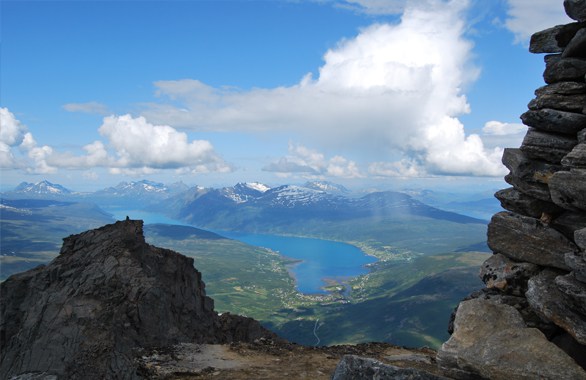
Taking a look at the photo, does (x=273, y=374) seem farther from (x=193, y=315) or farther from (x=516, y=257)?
(x=193, y=315)

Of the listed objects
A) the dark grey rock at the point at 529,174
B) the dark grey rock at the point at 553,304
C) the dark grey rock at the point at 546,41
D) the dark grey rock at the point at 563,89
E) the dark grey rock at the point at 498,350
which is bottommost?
the dark grey rock at the point at 498,350

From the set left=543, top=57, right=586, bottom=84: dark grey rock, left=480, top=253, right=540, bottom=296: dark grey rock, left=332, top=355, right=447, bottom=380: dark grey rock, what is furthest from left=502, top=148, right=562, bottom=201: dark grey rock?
left=332, top=355, right=447, bottom=380: dark grey rock

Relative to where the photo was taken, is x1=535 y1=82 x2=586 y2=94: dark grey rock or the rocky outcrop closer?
x1=535 y1=82 x2=586 y2=94: dark grey rock

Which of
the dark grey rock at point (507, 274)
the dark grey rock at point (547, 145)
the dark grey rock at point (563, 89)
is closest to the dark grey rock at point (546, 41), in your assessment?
the dark grey rock at point (563, 89)

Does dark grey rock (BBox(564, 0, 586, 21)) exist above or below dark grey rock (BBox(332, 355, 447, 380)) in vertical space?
above

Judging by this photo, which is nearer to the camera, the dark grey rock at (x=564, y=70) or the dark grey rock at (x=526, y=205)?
the dark grey rock at (x=564, y=70)

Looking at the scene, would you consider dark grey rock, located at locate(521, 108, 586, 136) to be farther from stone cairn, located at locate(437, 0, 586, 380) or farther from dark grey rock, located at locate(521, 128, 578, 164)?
dark grey rock, located at locate(521, 128, 578, 164)

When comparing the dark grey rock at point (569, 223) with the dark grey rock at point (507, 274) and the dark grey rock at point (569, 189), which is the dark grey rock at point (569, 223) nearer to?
the dark grey rock at point (569, 189)
